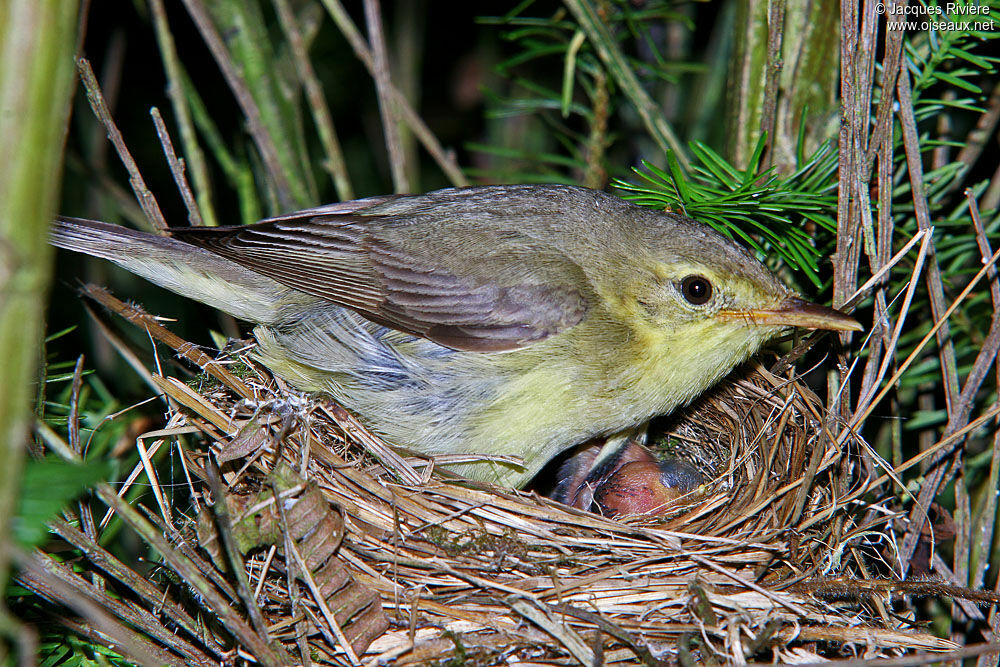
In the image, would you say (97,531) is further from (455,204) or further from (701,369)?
(701,369)

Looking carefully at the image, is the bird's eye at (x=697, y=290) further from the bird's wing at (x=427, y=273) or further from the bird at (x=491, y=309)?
the bird's wing at (x=427, y=273)

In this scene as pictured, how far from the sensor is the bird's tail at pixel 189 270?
10.5 ft

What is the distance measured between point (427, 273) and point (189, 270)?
3.35 ft

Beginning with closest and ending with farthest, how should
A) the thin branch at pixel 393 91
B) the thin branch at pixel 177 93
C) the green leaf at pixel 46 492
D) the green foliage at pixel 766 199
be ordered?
the green leaf at pixel 46 492 < the green foliage at pixel 766 199 < the thin branch at pixel 177 93 < the thin branch at pixel 393 91

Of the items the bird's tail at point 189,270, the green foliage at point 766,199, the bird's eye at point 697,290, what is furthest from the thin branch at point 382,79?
the bird's eye at point 697,290

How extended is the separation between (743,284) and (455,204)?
4.05 ft

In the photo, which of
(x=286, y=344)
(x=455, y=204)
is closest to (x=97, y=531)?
(x=286, y=344)

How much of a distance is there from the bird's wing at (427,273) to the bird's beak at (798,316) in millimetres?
630

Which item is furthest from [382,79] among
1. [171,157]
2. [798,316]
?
[798,316]

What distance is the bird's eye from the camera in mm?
2975

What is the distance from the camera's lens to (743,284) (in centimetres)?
292

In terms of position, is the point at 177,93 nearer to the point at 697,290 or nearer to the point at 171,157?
the point at 171,157

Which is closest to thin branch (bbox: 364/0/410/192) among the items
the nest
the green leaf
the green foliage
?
the green foliage

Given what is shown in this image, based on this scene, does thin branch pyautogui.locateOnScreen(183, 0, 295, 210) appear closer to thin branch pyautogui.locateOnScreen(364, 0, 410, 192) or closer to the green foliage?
thin branch pyautogui.locateOnScreen(364, 0, 410, 192)
